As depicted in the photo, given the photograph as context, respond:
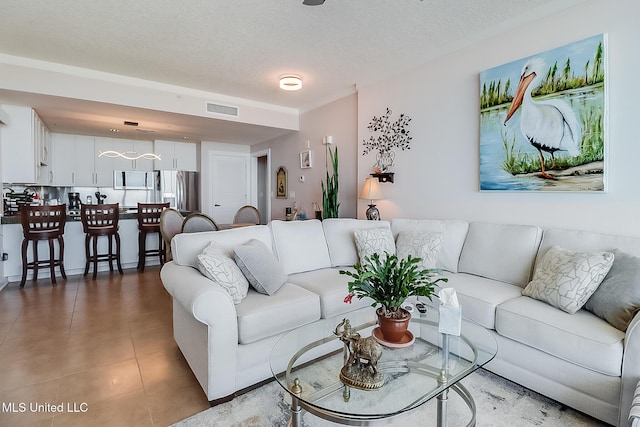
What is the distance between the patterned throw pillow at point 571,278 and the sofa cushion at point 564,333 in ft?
0.21

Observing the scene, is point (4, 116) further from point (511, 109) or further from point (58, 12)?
point (511, 109)

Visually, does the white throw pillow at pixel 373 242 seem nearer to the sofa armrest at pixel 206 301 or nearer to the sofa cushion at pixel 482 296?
the sofa cushion at pixel 482 296

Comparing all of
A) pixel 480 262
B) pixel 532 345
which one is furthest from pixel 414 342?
pixel 480 262

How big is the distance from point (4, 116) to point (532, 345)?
19.3 ft

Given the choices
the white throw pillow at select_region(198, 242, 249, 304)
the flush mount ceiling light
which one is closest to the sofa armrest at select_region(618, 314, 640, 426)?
the white throw pillow at select_region(198, 242, 249, 304)

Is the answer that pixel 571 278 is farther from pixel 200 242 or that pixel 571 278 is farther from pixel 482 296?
pixel 200 242

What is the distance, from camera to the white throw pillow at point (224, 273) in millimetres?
1994

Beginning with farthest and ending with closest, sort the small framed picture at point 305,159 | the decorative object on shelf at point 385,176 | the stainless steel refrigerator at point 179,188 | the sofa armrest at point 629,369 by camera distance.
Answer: the stainless steel refrigerator at point 179,188
the small framed picture at point 305,159
the decorative object on shelf at point 385,176
the sofa armrest at point 629,369

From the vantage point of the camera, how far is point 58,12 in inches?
99.7

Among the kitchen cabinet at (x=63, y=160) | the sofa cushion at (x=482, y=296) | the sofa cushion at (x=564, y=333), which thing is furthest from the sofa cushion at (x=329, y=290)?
the kitchen cabinet at (x=63, y=160)

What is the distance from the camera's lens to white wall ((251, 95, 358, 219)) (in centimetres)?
442

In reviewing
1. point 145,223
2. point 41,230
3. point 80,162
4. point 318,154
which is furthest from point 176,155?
point 318,154

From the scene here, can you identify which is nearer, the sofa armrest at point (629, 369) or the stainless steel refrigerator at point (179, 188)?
the sofa armrest at point (629, 369)

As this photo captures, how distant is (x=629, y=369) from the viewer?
1.48 metres
